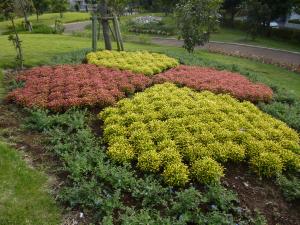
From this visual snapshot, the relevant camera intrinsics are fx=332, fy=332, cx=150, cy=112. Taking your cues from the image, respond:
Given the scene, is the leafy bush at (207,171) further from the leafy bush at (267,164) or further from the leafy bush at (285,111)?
the leafy bush at (285,111)

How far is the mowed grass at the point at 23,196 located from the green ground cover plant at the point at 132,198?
0.38m

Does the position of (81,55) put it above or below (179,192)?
above

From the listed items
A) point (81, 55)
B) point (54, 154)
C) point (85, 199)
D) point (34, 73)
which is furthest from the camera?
point (81, 55)

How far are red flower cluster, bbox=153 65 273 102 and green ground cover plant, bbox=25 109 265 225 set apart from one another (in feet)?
19.8

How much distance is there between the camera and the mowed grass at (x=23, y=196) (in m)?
6.15

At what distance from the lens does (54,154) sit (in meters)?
8.30

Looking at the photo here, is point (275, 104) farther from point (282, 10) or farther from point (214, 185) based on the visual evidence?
point (282, 10)

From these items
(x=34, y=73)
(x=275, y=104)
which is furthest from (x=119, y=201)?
(x=34, y=73)

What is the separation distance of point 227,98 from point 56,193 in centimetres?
690

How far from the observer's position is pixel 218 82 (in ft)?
43.6

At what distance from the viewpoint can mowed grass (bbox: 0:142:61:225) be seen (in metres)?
6.15

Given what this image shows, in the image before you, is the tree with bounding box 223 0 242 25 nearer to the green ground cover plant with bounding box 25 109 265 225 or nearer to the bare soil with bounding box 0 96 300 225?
the bare soil with bounding box 0 96 300 225

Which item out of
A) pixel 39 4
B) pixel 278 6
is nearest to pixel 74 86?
pixel 278 6

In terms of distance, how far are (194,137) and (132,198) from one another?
8.63 feet
